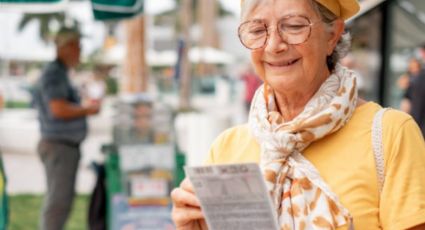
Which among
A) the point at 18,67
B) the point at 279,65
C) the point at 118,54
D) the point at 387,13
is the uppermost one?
the point at 279,65

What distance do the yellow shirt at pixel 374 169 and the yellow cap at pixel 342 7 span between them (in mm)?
268

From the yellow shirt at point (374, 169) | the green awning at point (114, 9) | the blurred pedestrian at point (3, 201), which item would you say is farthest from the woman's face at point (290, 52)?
the green awning at point (114, 9)

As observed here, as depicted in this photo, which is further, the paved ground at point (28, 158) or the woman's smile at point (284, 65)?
the paved ground at point (28, 158)

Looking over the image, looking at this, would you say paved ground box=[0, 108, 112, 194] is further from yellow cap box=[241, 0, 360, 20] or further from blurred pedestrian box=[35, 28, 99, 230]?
yellow cap box=[241, 0, 360, 20]

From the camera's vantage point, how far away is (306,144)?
2.02 metres

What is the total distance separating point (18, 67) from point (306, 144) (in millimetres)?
59001

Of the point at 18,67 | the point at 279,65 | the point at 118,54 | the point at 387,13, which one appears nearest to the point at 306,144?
the point at 279,65

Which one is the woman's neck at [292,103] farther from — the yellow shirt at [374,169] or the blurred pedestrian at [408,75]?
the blurred pedestrian at [408,75]

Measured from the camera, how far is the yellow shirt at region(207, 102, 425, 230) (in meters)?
1.89

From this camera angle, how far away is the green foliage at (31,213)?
344 inches

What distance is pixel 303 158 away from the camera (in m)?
2.01

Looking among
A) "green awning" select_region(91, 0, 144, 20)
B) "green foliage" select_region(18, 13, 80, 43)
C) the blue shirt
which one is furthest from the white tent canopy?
"green awning" select_region(91, 0, 144, 20)

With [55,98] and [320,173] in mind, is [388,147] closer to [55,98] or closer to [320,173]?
[320,173]

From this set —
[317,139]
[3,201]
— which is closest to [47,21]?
[3,201]
